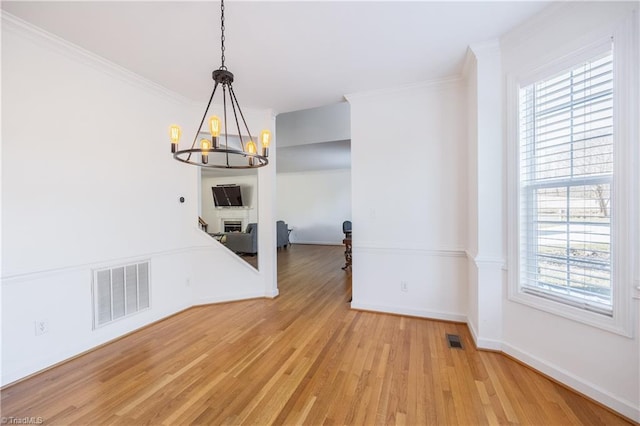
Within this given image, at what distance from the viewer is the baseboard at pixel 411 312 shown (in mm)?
3009

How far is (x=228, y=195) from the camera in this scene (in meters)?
9.76

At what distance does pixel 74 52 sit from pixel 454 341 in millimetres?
4565

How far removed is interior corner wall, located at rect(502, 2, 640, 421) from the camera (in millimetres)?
1602

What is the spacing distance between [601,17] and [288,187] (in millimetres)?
8970

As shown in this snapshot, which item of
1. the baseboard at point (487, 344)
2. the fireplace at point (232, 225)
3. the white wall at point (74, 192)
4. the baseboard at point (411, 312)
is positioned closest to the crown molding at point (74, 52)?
the white wall at point (74, 192)

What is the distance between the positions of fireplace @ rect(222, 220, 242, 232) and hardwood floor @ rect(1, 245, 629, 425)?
23.1ft

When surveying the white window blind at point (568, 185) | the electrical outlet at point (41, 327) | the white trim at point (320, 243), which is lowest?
the white trim at point (320, 243)

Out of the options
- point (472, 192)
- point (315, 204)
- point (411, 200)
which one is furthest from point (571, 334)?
point (315, 204)

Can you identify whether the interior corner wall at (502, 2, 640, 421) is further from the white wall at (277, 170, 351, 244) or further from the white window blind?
the white wall at (277, 170, 351, 244)

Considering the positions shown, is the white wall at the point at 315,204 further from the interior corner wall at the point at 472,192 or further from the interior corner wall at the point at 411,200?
the interior corner wall at the point at 472,192

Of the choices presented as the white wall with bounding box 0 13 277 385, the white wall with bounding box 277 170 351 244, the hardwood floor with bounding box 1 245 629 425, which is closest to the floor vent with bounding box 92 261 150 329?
the white wall with bounding box 0 13 277 385

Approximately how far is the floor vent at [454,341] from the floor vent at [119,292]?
338cm

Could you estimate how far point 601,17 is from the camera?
66.4 inches

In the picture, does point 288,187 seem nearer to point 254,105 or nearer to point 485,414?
point 254,105
